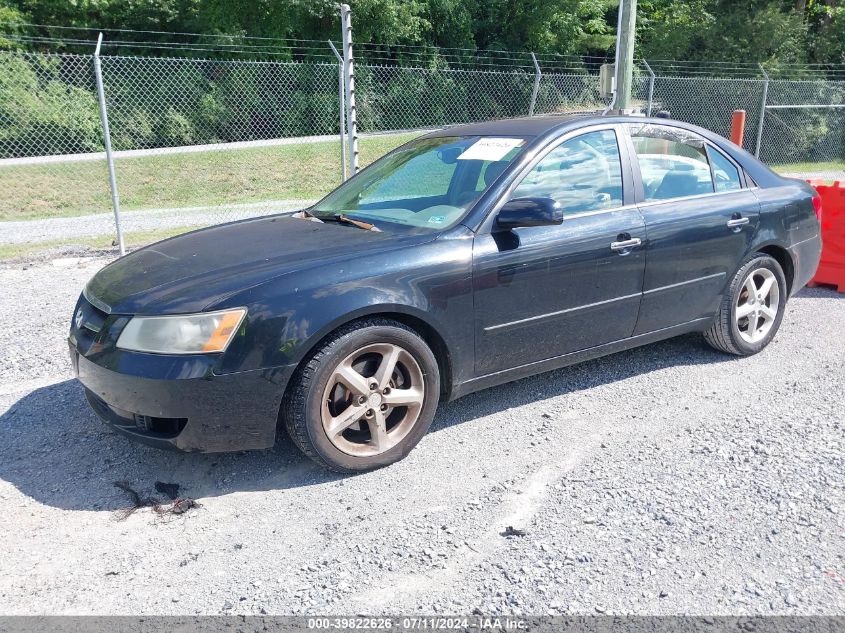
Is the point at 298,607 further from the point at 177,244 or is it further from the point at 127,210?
the point at 127,210

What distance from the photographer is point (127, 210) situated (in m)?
14.4

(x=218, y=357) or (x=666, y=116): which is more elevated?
(x=666, y=116)

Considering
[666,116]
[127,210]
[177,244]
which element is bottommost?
[127,210]

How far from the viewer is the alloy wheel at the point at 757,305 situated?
16.4 ft

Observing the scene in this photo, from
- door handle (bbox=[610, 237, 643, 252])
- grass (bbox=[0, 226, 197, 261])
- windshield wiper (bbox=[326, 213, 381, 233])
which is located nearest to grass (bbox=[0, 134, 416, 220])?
grass (bbox=[0, 226, 197, 261])

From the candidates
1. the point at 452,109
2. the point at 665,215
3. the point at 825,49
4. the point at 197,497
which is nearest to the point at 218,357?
the point at 197,497

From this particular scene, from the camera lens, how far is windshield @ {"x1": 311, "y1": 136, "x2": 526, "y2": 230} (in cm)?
397

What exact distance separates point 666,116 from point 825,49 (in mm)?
22598

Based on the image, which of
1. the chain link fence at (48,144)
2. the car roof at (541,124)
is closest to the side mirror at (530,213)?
the car roof at (541,124)

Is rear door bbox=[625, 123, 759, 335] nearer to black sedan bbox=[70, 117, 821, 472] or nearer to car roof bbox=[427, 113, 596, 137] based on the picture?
black sedan bbox=[70, 117, 821, 472]

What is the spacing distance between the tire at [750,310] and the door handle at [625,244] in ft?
3.31

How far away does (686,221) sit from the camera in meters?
4.47

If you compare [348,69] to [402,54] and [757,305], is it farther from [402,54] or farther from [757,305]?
[402,54]

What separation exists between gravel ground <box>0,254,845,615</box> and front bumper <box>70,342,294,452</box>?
0.31m
